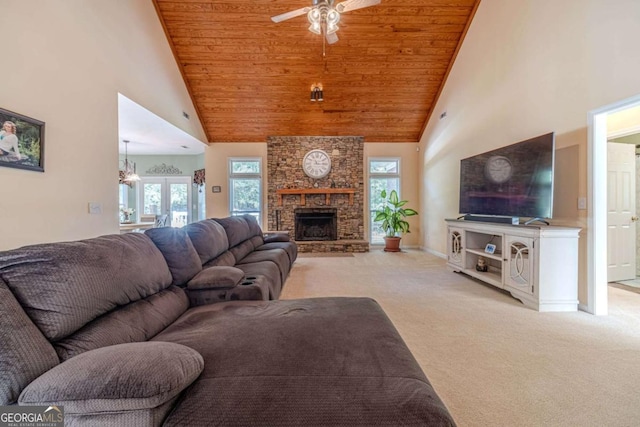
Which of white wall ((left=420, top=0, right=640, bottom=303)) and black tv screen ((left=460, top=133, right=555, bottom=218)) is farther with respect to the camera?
black tv screen ((left=460, top=133, right=555, bottom=218))

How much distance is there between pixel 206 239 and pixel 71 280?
5.13 ft

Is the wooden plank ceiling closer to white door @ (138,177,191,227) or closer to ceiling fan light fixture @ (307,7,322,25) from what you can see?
ceiling fan light fixture @ (307,7,322,25)

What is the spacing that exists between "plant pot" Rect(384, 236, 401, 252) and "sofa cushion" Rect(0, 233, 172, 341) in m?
6.04

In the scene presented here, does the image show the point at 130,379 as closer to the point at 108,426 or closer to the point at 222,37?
the point at 108,426

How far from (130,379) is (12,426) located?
0.36m

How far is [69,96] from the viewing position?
3.05 meters

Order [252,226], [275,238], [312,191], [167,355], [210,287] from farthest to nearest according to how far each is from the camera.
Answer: [312,191]
[275,238]
[252,226]
[210,287]
[167,355]

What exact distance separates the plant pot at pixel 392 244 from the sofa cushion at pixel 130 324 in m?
5.68

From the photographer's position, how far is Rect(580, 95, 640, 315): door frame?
284 cm

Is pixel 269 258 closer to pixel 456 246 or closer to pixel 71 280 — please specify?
pixel 71 280

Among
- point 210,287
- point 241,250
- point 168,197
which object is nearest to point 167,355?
point 210,287

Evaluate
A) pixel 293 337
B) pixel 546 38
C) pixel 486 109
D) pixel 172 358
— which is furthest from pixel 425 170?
pixel 172 358

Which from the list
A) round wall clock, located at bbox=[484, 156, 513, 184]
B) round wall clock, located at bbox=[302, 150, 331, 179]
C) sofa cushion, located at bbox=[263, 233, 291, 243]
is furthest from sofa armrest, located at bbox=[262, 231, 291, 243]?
round wall clock, located at bbox=[484, 156, 513, 184]

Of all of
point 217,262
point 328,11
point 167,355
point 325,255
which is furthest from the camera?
point 325,255
